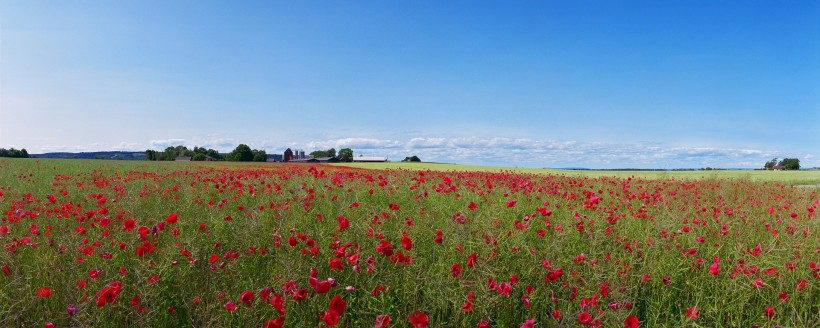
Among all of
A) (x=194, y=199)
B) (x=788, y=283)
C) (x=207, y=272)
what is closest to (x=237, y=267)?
(x=207, y=272)

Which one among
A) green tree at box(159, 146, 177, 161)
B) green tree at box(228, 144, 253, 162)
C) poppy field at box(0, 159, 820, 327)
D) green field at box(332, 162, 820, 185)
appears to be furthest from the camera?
green tree at box(159, 146, 177, 161)

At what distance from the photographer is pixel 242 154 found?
3150 inches

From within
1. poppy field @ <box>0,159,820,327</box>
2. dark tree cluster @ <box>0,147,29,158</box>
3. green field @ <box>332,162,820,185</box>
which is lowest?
poppy field @ <box>0,159,820,327</box>

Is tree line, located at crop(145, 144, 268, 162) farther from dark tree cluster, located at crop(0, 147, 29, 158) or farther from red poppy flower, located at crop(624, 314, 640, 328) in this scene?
red poppy flower, located at crop(624, 314, 640, 328)

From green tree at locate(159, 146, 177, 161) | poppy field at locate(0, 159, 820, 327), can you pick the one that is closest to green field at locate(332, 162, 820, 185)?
poppy field at locate(0, 159, 820, 327)

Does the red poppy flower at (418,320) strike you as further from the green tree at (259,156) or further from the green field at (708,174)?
the green tree at (259,156)

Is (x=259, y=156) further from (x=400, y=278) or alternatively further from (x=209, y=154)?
(x=400, y=278)

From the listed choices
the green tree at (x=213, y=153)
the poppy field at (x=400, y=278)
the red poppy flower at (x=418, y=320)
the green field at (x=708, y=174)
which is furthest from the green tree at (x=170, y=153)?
the red poppy flower at (x=418, y=320)

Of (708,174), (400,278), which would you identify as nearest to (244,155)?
(708,174)

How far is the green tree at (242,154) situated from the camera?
80.0 meters

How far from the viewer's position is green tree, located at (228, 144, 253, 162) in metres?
80.0

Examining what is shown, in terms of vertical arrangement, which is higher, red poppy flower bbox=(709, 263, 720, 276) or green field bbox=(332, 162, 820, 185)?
green field bbox=(332, 162, 820, 185)

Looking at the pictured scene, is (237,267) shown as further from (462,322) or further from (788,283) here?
(788,283)

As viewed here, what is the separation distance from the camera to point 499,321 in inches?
102
